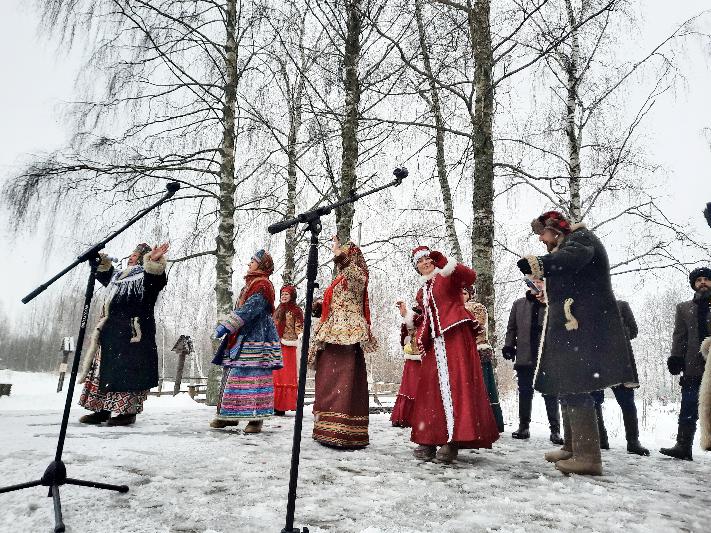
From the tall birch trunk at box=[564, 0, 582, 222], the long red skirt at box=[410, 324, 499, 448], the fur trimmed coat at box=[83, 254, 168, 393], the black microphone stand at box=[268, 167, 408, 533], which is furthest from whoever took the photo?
the tall birch trunk at box=[564, 0, 582, 222]

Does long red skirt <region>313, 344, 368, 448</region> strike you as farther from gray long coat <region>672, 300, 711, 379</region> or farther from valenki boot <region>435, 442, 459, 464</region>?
gray long coat <region>672, 300, 711, 379</region>

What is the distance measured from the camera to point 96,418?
5328mm

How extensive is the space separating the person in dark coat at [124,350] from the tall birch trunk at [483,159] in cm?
437

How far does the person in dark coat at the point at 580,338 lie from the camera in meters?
3.56

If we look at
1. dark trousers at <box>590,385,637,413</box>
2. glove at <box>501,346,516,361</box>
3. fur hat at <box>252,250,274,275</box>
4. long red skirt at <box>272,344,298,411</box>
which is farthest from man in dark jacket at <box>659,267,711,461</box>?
long red skirt at <box>272,344,298,411</box>

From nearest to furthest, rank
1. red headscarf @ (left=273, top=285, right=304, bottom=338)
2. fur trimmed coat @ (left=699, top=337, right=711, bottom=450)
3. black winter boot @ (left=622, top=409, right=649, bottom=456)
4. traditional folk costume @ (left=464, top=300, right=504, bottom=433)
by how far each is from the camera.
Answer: fur trimmed coat @ (left=699, top=337, right=711, bottom=450), black winter boot @ (left=622, top=409, right=649, bottom=456), traditional folk costume @ (left=464, top=300, right=504, bottom=433), red headscarf @ (left=273, top=285, right=304, bottom=338)

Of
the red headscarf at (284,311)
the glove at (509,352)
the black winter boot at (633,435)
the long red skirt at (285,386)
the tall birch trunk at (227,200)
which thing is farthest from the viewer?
the tall birch trunk at (227,200)

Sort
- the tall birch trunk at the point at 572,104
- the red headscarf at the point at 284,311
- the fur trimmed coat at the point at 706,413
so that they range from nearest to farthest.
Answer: the fur trimmed coat at the point at 706,413 → the red headscarf at the point at 284,311 → the tall birch trunk at the point at 572,104

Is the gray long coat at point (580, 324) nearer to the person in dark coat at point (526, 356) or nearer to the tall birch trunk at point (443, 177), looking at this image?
the person in dark coat at point (526, 356)

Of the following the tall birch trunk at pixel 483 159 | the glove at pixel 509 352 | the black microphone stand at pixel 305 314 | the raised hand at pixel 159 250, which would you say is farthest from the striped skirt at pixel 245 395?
the tall birch trunk at pixel 483 159

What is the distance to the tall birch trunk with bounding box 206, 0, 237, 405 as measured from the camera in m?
9.08

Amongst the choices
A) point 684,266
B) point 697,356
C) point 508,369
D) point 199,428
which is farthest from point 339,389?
point 508,369

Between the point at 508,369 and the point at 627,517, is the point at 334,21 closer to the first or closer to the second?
the point at 627,517

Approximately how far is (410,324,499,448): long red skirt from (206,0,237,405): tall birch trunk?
5522 millimetres
